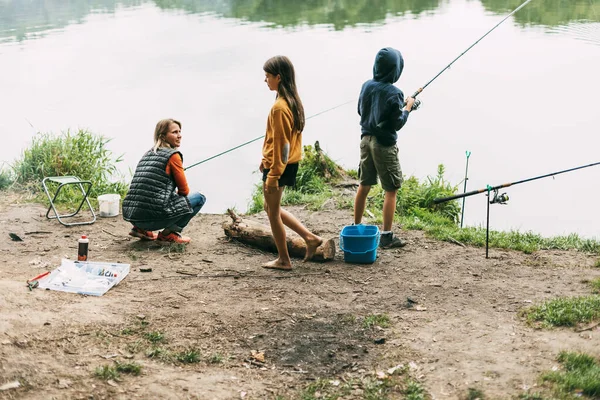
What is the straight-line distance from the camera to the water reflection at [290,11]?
1619cm

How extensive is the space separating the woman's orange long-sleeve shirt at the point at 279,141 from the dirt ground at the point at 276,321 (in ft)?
2.48

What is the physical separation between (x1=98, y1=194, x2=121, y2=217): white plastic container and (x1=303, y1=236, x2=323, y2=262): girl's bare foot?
6.99 ft

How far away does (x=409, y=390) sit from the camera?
357 cm

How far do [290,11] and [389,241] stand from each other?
12.8m

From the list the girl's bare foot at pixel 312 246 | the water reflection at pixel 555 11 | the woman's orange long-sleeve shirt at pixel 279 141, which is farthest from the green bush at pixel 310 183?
the water reflection at pixel 555 11

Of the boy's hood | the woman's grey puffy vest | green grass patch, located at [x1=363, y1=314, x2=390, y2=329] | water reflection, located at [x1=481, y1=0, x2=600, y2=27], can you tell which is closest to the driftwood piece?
→ the woman's grey puffy vest

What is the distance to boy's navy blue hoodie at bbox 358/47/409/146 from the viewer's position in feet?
18.0

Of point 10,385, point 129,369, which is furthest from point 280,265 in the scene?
point 10,385

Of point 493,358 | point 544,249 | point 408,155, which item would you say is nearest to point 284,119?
point 493,358

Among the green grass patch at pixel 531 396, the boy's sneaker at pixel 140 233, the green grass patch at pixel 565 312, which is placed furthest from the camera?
the boy's sneaker at pixel 140 233

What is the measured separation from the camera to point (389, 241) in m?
5.97

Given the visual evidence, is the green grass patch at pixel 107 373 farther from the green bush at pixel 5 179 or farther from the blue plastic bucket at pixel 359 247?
the green bush at pixel 5 179

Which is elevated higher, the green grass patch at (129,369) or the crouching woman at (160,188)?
the crouching woman at (160,188)

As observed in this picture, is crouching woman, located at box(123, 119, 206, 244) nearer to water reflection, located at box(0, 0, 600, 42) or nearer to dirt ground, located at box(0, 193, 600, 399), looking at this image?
dirt ground, located at box(0, 193, 600, 399)
